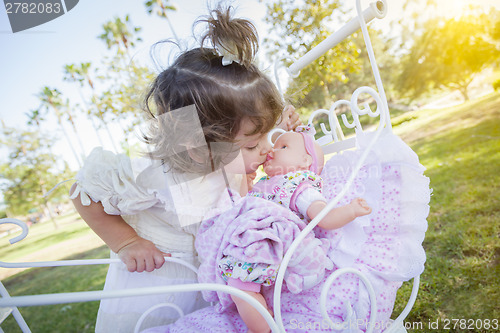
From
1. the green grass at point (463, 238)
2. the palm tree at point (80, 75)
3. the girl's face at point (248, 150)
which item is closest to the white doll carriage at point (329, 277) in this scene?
the girl's face at point (248, 150)

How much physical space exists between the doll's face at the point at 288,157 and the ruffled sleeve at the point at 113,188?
551 millimetres

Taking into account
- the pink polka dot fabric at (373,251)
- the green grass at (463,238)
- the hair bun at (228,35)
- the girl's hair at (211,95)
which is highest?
the hair bun at (228,35)

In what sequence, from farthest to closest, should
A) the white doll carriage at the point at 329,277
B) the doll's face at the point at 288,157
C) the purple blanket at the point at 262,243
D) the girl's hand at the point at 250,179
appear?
1. the girl's hand at the point at 250,179
2. the doll's face at the point at 288,157
3. the purple blanket at the point at 262,243
4. the white doll carriage at the point at 329,277

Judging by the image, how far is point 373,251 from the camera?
128cm

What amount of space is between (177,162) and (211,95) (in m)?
0.32

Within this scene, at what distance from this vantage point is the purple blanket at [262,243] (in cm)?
108

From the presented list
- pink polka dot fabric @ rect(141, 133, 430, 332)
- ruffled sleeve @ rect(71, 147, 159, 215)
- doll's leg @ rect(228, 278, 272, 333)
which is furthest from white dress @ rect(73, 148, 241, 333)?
doll's leg @ rect(228, 278, 272, 333)

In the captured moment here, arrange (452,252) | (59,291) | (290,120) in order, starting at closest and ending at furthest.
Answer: (290,120), (452,252), (59,291)

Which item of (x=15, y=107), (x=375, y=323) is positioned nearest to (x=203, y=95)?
(x=375, y=323)

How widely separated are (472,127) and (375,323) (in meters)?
7.88

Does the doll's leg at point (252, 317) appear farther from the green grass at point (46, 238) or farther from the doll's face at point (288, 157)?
the green grass at point (46, 238)

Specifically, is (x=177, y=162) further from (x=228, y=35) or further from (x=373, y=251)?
(x=373, y=251)

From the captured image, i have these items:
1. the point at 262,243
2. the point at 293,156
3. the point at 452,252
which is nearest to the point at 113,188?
the point at 262,243

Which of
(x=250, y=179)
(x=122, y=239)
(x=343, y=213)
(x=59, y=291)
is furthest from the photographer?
(x=59, y=291)
